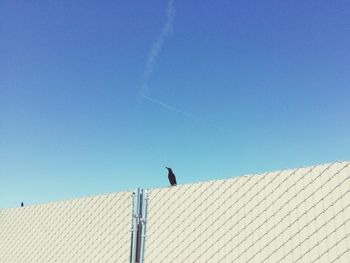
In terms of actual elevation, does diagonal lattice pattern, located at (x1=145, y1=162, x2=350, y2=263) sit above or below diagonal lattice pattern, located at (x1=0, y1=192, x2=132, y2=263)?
below

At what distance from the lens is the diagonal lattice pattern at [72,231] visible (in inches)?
194

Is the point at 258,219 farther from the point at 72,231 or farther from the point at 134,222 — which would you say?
the point at 72,231

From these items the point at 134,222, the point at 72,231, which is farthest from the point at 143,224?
the point at 72,231

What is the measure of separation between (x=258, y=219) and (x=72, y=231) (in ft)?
8.94

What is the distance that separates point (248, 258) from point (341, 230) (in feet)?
2.89

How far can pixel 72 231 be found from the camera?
541 cm

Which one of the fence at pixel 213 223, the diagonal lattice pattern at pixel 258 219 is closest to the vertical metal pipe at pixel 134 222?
the fence at pixel 213 223

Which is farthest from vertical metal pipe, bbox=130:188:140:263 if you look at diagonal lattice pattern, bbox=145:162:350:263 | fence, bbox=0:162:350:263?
diagonal lattice pattern, bbox=145:162:350:263

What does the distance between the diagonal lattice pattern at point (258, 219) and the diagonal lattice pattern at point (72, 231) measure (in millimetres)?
467

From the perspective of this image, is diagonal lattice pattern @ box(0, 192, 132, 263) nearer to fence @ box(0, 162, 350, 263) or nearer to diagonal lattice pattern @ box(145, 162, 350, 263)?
fence @ box(0, 162, 350, 263)

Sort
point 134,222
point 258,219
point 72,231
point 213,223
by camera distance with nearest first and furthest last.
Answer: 1. point 258,219
2. point 213,223
3. point 134,222
4. point 72,231

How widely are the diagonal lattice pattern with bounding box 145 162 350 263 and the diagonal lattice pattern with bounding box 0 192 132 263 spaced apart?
1.53ft

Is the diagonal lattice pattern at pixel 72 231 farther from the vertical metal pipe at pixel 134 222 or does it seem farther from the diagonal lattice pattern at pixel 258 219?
the diagonal lattice pattern at pixel 258 219

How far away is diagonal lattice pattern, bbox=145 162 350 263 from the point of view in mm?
3307
